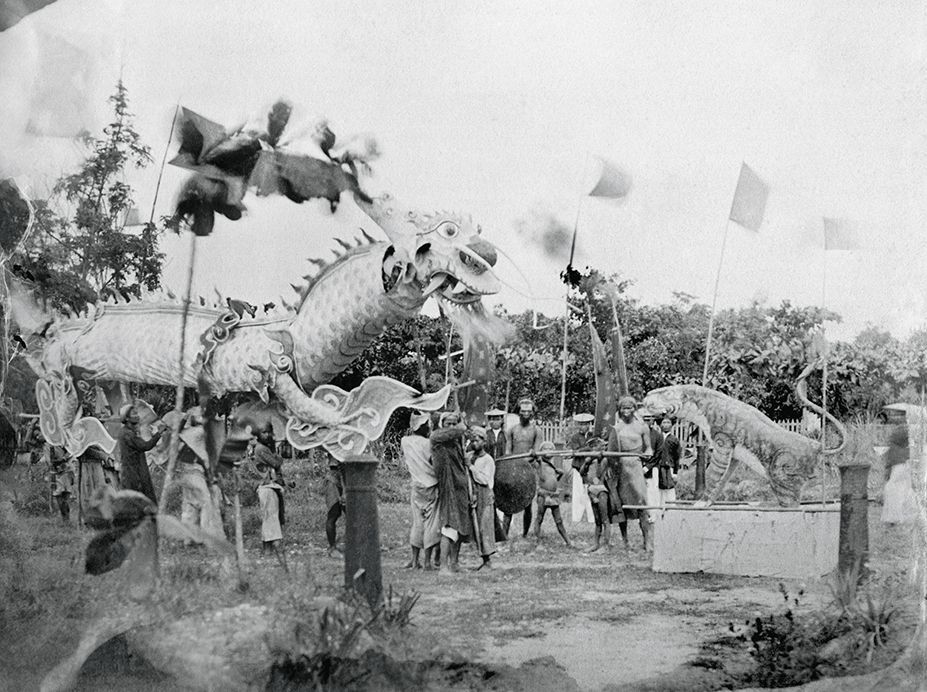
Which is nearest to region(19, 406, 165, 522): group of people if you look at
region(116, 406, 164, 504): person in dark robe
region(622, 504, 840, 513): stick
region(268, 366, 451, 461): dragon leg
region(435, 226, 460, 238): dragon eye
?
region(116, 406, 164, 504): person in dark robe

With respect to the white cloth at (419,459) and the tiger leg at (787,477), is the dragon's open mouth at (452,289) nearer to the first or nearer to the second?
the white cloth at (419,459)

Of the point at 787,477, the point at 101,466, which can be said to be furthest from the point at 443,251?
the point at 101,466

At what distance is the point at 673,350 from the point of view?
16.4ft

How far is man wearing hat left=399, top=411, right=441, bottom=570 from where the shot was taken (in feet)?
16.3

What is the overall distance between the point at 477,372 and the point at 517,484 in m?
0.59

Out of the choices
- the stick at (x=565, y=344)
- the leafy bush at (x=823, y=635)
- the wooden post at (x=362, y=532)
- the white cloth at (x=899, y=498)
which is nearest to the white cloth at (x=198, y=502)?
the wooden post at (x=362, y=532)

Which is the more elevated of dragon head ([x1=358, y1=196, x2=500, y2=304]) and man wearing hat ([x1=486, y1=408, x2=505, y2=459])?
dragon head ([x1=358, y1=196, x2=500, y2=304])

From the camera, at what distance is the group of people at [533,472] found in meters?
4.98

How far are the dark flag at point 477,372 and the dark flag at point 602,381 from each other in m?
0.45

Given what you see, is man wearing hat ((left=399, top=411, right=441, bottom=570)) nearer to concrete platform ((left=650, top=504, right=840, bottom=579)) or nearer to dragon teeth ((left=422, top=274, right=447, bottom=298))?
dragon teeth ((left=422, top=274, right=447, bottom=298))

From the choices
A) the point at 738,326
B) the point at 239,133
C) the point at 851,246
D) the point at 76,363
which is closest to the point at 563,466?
the point at 738,326

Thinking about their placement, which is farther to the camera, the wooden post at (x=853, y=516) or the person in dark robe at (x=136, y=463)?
the person in dark robe at (x=136, y=463)

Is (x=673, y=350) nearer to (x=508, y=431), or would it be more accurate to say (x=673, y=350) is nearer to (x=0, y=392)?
(x=508, y=431)

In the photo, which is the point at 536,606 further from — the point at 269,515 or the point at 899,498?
the point at 899,498
